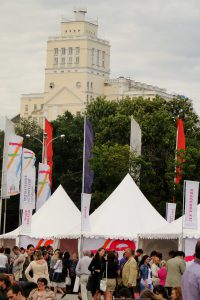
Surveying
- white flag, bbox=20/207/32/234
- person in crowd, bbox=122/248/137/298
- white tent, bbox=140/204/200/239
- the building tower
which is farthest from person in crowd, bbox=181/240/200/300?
the building tower

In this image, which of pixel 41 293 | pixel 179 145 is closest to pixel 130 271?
pixel 41 293

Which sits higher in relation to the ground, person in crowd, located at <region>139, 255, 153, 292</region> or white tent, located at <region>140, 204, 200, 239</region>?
white tent, located at <region>140, 204, 200, 239</region>

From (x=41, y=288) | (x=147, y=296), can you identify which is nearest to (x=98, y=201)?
(x=41, y=288)

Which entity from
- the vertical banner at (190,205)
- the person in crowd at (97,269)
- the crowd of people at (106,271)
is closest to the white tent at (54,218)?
the crowd of people at (106,271)

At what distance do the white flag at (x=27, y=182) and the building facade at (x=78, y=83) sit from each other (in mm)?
138104

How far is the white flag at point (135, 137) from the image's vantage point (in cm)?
5511

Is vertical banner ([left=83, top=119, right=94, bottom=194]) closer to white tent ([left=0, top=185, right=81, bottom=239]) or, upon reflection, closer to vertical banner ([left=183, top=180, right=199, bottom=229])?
white tent ([left=0, top=185, right=81, bottom=239])

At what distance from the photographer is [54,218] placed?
48406 millimetres

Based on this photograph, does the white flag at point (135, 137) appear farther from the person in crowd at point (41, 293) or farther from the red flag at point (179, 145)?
the person in crowd at point (41, 293)

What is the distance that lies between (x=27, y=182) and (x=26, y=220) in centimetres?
364

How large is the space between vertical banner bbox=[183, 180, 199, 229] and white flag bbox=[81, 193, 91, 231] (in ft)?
18.1

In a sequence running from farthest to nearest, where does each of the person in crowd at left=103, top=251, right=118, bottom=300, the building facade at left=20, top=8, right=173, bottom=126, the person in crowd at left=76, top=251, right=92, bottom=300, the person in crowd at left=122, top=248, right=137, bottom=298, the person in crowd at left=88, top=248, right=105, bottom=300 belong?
1. the building facade at left=20, top=8, right=173, bottom=126
2. the person in crowd at left=76, top=251, right=92, bottom=300
3. the person in crowd at left=88, top=248, right=105, bottom=300
4. the person in crowd at left=103, top=251, right=118, bottom=300
5. the person in crowd at left=122, top=248, right=137, bottom=298

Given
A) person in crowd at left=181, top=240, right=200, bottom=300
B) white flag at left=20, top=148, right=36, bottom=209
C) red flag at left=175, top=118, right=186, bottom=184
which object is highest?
red flag at left=175, top=118, right=186, bottom=184

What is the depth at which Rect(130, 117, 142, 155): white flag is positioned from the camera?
55106 mm
